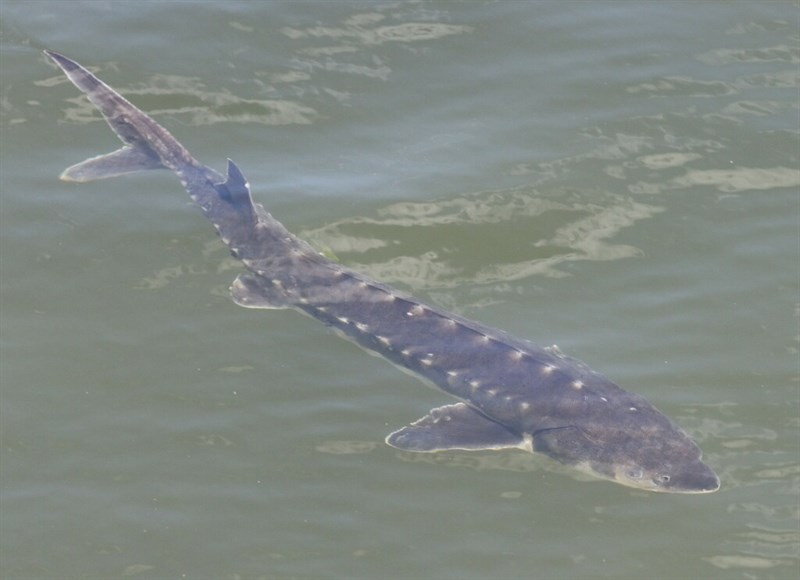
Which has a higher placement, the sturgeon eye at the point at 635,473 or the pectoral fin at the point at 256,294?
the pectoral fin at the point at 256,294

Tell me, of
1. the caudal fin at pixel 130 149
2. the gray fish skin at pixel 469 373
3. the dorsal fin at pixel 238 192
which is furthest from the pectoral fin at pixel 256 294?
the caudal fin at pixel 130 149

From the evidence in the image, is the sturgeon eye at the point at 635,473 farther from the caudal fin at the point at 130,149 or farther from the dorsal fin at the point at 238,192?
the caudal fin at the point at 130,149

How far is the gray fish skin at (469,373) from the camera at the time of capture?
7203mm

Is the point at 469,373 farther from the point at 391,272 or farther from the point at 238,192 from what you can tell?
the point at 238,192

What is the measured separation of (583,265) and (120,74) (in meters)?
4.54

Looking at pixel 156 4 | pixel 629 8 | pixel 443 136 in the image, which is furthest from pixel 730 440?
pixel 156 4

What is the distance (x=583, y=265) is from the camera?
9000mm

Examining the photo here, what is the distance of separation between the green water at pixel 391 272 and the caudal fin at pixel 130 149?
0.30m

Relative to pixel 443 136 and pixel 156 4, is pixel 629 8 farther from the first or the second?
pixel 156 4

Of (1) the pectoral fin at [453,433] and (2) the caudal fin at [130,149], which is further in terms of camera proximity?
(2) the caudal fin at [130,149]

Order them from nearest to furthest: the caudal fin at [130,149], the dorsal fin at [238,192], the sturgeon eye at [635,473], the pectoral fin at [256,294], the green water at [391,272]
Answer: the sturgeon eye at [635,473] < the green water at [391,272] < the pectoral fin at [256,294] < the dorsal fin at [238,192] < the caudal fin at [130,149]

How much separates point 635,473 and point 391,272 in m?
2.57

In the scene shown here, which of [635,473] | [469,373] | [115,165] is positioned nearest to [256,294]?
[469,373]

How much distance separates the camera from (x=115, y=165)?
9305 mm
